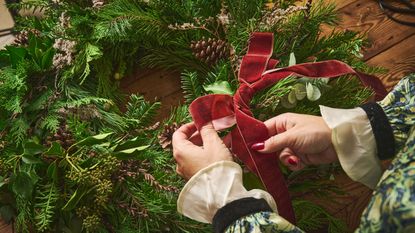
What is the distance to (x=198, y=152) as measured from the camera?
2.34ft

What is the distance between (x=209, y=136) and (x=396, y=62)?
0.64 metres

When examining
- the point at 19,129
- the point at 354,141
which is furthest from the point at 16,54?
the point at 354,141

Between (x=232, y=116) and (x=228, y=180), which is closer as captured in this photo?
(x=228, y=180)

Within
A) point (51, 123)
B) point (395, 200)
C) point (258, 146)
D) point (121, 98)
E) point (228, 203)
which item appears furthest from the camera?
point (121, 98)

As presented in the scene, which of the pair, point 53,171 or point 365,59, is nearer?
point 53,171

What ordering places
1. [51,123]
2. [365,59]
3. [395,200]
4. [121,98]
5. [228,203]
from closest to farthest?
[395,200] → [228,203] → [51,123] → [121,98] → [365,59]

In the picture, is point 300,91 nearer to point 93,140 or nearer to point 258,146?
point 258,146

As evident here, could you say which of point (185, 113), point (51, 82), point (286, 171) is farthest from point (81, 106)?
point (286, 171)

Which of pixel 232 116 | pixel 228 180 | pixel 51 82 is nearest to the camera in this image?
pixel 228 180

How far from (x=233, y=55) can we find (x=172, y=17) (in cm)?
17

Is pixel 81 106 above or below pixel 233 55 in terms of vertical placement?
below

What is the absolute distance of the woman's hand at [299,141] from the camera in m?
0.72

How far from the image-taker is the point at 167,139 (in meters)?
0.86

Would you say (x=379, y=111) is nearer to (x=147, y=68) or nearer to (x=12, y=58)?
(x=147, y=68)
